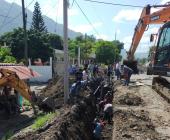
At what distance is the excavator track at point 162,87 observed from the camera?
1917cm

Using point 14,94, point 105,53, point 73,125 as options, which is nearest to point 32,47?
point 105,53

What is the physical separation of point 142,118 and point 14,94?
9238mm

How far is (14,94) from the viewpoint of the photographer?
69.6 feet

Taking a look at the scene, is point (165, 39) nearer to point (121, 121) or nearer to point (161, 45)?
point (161, 45)

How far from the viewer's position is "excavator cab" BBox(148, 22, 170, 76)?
16.8m

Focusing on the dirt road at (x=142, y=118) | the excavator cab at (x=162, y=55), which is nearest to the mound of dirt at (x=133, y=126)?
the dirt road at (x=142, y=118)

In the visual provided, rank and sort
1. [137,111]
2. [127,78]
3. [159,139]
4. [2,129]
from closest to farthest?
[159,139], [137,111], [2,129], [127,78]

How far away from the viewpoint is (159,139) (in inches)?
412

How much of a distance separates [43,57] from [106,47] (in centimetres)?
3165

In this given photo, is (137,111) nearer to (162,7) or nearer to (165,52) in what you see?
(165,52)

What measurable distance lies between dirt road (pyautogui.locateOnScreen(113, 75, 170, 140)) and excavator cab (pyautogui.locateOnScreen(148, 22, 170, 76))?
4.46 ft

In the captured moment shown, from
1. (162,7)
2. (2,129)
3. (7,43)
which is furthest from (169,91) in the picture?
(7,43)

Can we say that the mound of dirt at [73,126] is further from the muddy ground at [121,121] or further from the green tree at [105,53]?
the green tree at [105,53]

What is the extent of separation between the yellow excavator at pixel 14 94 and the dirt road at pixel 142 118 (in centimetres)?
364
